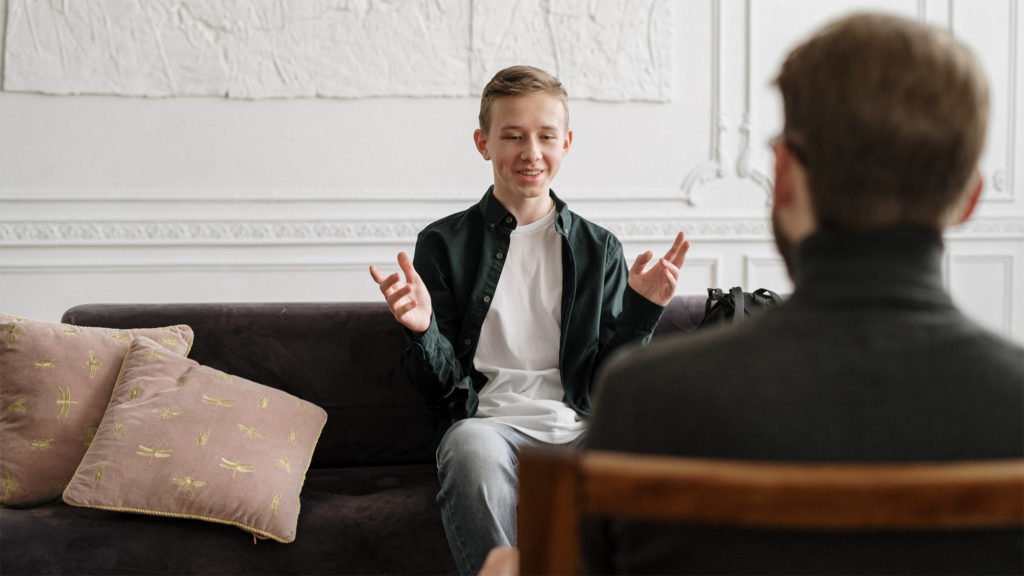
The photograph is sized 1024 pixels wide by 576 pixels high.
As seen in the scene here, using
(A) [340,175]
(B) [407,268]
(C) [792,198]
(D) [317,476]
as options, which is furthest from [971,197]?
(A) [340,175]

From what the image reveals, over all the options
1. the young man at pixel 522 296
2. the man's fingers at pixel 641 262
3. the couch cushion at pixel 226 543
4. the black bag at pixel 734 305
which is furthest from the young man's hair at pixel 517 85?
the couch cushion at pixel 226 543

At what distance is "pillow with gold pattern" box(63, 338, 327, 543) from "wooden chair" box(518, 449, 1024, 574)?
1.25 m

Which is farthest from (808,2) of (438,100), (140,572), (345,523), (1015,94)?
(140,572)

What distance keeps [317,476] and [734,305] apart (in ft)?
3.40

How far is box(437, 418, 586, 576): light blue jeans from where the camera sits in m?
1.49

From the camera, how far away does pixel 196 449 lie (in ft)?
5.48

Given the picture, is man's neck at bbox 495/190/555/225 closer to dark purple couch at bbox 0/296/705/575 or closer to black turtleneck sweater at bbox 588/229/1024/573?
dark purple couch at bbox 0/296/705/575

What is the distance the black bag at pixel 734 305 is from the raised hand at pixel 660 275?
0.91ft

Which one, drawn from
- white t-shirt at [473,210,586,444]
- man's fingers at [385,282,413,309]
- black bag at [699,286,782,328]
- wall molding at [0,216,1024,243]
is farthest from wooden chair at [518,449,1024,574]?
wall molding at [0,216,1024,243]

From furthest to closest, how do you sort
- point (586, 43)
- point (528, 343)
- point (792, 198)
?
point (586, 43), point (528, 343), point (792, 198)

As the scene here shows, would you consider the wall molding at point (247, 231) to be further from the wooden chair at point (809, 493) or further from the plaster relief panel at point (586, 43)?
the wooden chair at point (809, 493)

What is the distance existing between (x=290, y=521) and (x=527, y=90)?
1.06m

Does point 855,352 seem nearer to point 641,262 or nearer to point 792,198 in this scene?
point 792,198

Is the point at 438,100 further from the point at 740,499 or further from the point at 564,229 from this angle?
the point at 740,499
